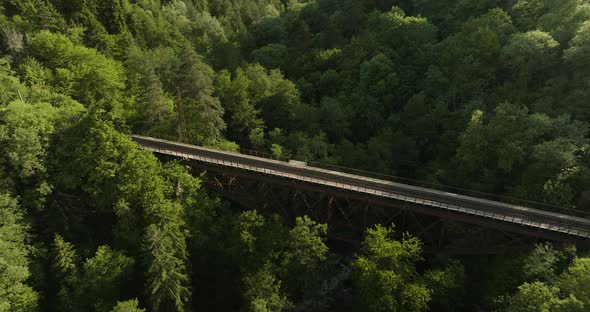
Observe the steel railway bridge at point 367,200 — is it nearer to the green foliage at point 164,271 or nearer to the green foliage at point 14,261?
the green foliage at point 164,271

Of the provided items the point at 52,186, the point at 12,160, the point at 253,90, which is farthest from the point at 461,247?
the point at 12,160

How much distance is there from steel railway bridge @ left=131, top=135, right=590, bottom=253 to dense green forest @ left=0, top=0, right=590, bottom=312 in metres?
2.29

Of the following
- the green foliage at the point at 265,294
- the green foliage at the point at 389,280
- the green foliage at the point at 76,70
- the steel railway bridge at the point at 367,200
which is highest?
the green foliage at the point at 76,70

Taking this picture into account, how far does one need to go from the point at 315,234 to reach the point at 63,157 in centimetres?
3159

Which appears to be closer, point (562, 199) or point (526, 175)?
point (562, 199)

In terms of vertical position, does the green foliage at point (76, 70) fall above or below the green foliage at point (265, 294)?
above

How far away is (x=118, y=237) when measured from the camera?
41.2 meters

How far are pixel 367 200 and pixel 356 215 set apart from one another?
5.35 meters

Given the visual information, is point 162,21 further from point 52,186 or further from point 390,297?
point 390,297

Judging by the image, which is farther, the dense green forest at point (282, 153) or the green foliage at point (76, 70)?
the green foliage at point (76, 70)

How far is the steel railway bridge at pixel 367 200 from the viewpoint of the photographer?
35.5 m

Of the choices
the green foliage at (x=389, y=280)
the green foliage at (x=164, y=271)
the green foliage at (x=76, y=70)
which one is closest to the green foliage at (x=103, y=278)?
the green foliage at (x=164, y=271)

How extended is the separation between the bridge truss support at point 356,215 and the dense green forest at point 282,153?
5.62 feet

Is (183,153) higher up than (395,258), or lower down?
higher up
